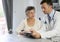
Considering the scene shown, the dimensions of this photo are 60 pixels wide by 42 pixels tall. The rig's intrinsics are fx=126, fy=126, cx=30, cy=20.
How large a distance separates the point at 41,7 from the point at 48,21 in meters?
0.12

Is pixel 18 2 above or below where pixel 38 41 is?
above

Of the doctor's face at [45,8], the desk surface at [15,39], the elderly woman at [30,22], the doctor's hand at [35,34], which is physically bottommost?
the desk surface at [15,39]

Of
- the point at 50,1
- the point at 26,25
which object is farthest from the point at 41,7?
the point at 26,25

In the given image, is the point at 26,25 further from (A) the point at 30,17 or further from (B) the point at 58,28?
(B) the point at 58,28

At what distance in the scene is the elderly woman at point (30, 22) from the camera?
1.00 m

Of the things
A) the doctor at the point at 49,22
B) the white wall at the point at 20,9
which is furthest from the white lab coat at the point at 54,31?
the white wall at the point at 20,9

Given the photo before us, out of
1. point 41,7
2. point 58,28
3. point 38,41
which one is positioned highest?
point 41,7

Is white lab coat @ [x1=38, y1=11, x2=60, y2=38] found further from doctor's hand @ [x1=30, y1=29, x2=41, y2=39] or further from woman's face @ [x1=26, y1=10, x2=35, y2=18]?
woman's face @ [x1=26, y1=10, x2=35, y2=18]

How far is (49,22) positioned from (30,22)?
0.50 ft

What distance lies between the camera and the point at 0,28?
111 cm

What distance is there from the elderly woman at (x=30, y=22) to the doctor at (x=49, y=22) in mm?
35

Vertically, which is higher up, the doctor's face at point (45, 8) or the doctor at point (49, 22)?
the doctor's face at point (45, 8)

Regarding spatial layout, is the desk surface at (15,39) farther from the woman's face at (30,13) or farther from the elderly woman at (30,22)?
the woman's face at (30,13)

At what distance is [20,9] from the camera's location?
3.38 feet
